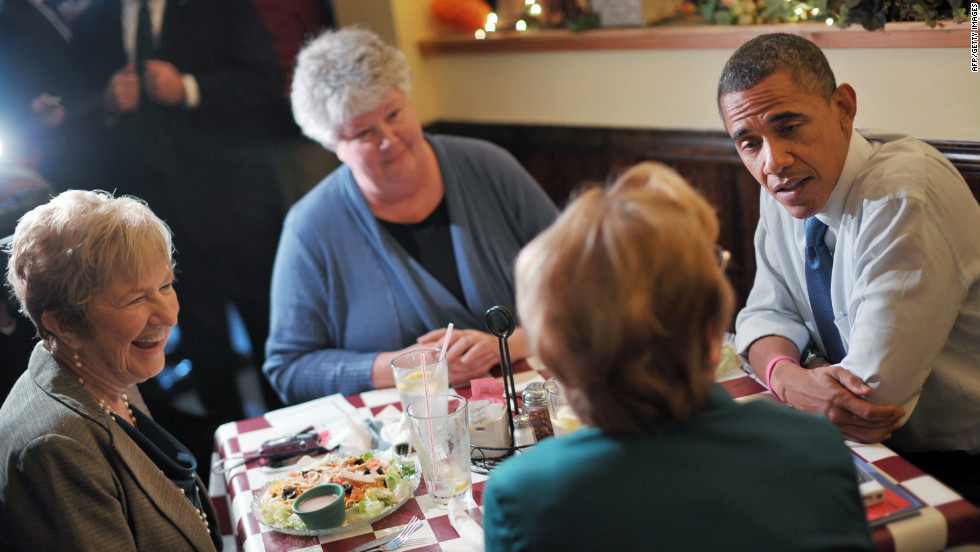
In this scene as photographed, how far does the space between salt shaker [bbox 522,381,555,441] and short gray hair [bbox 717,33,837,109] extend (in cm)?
75

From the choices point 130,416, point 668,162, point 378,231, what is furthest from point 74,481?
point 668,162

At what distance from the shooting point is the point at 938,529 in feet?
4.03

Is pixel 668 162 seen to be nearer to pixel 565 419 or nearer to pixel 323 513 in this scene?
pixel 565 419

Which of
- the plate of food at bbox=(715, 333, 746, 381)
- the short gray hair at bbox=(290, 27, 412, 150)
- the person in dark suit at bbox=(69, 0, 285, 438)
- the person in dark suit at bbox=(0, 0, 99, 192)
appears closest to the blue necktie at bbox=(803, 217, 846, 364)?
the plate of food at bbox=(715, 333, 746, 381)

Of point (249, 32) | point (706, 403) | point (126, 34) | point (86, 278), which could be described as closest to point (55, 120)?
point (126, 34)

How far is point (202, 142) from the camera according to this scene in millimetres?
3479

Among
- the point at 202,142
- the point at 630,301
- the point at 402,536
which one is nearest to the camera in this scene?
the point at 630,301

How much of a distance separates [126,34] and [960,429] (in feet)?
10.3

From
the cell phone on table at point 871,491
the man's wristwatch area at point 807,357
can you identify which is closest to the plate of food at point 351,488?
the cell phone on table at point 871,491

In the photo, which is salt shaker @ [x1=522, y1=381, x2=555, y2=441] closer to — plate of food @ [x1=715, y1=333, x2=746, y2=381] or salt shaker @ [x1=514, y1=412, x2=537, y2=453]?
salt shaker @ [x1=514, y1=412, x2=537, y2=453]

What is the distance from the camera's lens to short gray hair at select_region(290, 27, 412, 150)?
7.63 feet

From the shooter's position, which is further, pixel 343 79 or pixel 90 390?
pixel 343 79

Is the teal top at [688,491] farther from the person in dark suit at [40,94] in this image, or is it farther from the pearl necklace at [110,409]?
the person in dark suit at [40,94]

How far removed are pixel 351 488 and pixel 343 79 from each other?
1.27 metres
